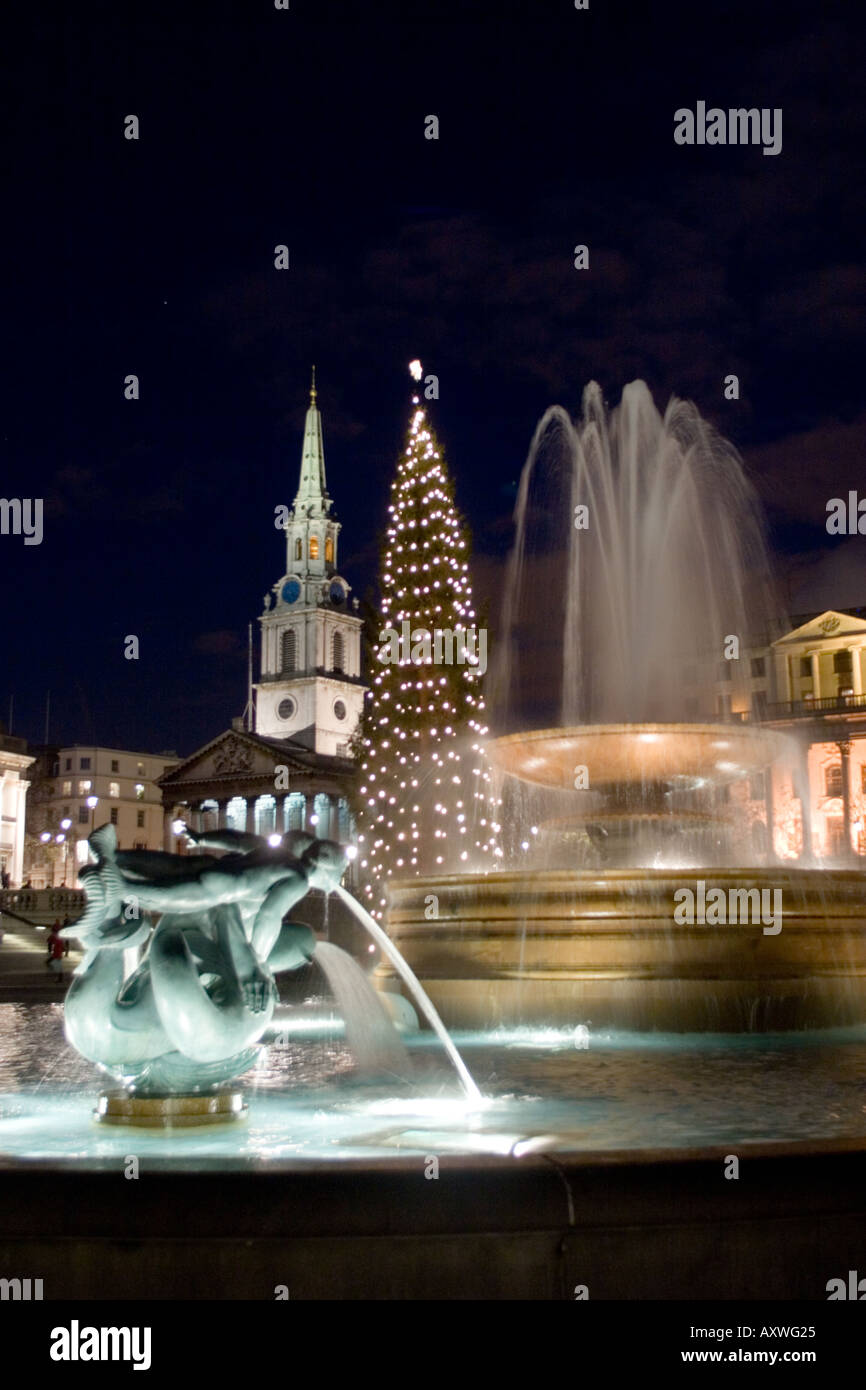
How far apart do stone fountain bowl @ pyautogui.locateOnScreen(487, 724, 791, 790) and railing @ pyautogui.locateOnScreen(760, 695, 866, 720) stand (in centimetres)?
5647

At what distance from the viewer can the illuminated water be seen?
5.64m

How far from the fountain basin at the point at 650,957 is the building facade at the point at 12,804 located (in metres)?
79.8

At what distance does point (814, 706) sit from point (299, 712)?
47939 millimetres

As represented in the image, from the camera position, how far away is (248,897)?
6215 millimetres

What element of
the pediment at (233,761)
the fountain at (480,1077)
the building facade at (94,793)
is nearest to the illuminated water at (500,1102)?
the fountain at (480,1077)

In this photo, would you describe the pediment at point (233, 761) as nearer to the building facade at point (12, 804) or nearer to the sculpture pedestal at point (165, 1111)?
the building facade at point (12, 804)

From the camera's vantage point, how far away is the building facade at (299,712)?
9069 centimetres

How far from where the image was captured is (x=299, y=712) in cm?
10719

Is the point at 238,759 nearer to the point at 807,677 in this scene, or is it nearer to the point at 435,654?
the point at 807,677

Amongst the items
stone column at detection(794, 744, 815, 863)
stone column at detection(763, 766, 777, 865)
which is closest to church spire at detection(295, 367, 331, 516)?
stone column at detection(763, 766, 777, 865)

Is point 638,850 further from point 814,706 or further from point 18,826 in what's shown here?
point 18,826

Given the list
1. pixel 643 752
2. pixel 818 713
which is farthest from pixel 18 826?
pixel 643 752

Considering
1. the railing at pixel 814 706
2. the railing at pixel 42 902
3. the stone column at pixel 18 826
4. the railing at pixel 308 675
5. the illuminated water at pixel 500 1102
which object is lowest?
Result: the illuminated water at pixel 500 1102
